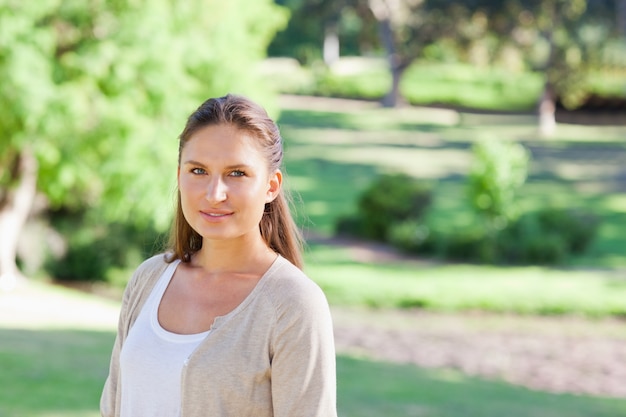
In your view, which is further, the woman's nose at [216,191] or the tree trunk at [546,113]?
the tree trunk at [546,113]

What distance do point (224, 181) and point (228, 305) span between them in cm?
26

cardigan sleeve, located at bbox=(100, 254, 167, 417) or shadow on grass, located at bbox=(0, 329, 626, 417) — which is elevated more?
cardigan sleeve, located at bbox=(100, 254, 167, 417)

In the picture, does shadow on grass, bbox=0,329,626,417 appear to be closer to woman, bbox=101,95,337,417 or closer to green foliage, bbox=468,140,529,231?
woman, bbox=101,95,337,417

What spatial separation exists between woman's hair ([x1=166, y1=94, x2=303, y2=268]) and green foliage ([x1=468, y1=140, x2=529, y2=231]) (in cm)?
1843

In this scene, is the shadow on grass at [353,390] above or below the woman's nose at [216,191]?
below

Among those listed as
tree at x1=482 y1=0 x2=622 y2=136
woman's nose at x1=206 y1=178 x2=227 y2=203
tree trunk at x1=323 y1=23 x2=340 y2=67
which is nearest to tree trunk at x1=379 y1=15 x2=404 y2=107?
tree at x1=482 y1=0 x2=622 y2=136

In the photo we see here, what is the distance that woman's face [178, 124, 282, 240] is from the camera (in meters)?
2.10

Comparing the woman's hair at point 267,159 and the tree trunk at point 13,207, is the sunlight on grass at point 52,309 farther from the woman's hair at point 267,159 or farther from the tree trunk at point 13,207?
the woman's hair at point 267,159

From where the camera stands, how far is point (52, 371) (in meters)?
8.44

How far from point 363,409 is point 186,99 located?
29.2ft

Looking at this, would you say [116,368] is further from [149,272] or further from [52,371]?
[52,371]

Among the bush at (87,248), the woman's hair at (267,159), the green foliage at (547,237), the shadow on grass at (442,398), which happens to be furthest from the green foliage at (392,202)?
the woman's hair at (267,159)

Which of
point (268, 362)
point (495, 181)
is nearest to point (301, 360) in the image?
point (268, 362)

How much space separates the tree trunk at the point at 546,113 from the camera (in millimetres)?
40438
